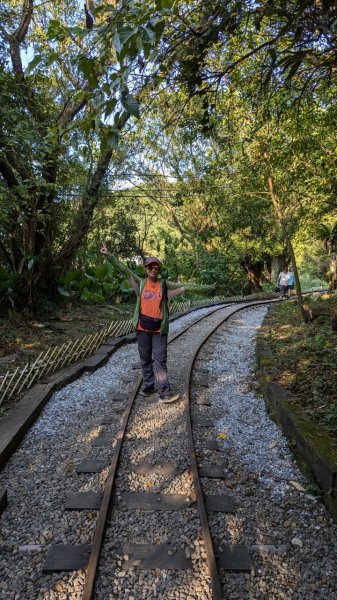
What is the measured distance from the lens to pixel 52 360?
7539 mm

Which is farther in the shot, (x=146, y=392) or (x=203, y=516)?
(x=146, y=392)

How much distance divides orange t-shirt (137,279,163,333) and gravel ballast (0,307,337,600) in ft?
4.47

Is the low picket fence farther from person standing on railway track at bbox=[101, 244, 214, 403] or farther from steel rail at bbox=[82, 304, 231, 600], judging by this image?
person standing on railway track at bbox=[101, 244, 214, 403]

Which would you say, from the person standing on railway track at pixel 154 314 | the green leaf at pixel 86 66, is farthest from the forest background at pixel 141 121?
the person standing on railway track at pixel 154 314

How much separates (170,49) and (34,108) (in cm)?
636

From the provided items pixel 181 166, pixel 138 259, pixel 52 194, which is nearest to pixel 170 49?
pixel 52 194

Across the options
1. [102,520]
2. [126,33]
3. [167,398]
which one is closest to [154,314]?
[167,398]

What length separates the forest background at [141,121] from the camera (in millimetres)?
2695

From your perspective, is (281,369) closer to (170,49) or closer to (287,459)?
(287,459)

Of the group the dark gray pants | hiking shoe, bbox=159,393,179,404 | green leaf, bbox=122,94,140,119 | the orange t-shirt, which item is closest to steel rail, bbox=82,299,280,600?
hiking shoe, bbox=159,393,179,404

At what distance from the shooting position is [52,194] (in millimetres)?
10102

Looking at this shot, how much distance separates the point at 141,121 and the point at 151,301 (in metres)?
4.50

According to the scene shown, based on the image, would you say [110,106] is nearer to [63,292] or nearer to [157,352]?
[157,352]

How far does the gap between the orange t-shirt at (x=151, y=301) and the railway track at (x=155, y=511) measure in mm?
1384
